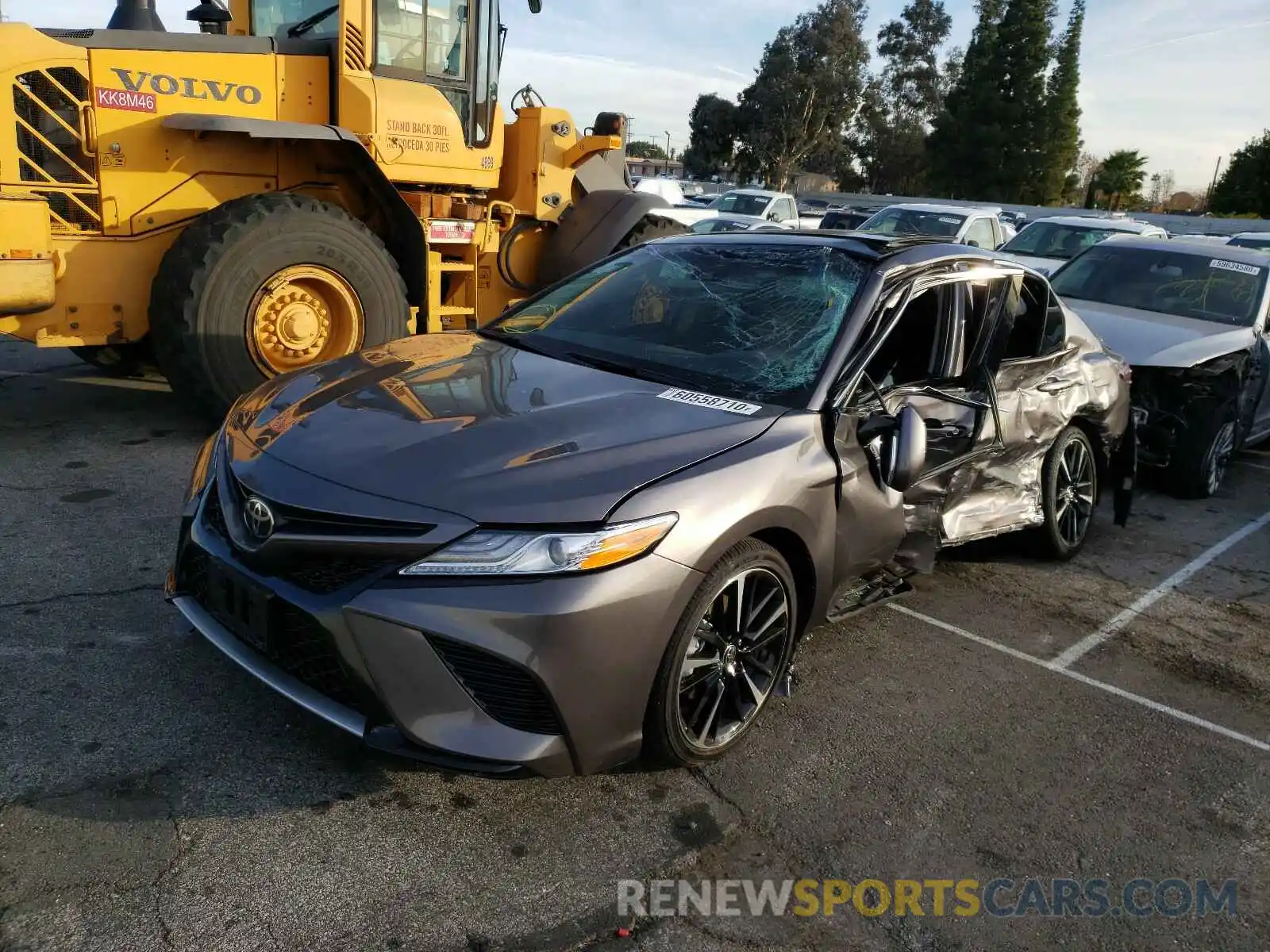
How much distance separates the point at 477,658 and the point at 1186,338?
6015mm

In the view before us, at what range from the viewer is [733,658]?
3.05 m

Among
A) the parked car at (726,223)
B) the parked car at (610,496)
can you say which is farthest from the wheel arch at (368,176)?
the parked car at (726,223)

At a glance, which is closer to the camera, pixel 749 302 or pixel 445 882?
pixel 445 882

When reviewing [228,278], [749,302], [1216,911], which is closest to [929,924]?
[1216,911]

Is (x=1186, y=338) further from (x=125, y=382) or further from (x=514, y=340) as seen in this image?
(x=125, y=382)

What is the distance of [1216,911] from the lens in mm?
2711

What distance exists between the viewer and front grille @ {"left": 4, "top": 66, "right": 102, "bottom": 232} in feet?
17.6

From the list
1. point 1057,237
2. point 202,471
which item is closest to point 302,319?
point 202,471

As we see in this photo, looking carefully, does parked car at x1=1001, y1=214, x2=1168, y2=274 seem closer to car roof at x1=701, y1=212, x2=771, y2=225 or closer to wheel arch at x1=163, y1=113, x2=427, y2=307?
car roof at x1=701, y1=212, x2=771, y2=225

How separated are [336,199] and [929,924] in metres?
5.89

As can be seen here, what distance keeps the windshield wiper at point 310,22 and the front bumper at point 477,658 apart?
503cm

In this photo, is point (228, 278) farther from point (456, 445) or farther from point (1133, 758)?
point (1133, 758)

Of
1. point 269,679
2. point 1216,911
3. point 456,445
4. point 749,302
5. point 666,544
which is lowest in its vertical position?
point 1216,911

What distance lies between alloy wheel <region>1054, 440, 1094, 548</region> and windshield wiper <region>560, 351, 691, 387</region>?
248 centimetres
